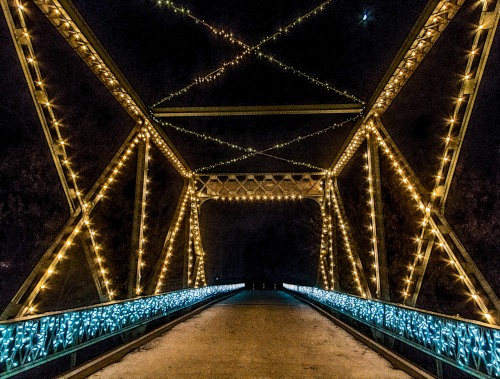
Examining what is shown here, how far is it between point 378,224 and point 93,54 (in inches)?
249

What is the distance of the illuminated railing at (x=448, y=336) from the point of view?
2.89 meters


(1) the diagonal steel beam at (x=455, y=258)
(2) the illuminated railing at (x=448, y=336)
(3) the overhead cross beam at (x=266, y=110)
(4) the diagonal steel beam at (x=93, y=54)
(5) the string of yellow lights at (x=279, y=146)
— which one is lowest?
(2) the illuminated railing at (x=448, y=336)

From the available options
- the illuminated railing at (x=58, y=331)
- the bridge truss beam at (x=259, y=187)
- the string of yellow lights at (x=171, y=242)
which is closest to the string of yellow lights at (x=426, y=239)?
the illuminated railing at (x=58, y=331)

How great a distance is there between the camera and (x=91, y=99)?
6.45m

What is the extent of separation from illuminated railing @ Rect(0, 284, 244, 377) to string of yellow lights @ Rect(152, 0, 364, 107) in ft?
14.3

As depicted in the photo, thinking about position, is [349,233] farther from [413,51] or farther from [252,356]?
[252,356]

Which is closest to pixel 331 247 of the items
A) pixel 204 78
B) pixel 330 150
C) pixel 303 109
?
pixel 330 150

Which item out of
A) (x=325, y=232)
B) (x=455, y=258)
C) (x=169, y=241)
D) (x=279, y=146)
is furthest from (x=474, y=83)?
(x=325, y=232)

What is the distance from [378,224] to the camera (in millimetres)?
6828

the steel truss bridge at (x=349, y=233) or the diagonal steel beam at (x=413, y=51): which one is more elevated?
the diagonal steel beam at (x=413, y=51)

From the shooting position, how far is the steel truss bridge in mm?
3286

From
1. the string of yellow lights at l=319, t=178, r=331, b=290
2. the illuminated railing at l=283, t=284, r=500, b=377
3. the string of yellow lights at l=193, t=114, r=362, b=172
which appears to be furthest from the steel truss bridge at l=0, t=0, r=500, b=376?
the string of yellow lights at l=319, t=178, r=331, b=290

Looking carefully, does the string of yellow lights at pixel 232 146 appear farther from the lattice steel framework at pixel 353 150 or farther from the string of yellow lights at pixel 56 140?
the string of yellow lights at pixel 56 140

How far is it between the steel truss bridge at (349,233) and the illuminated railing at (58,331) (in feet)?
0.04
